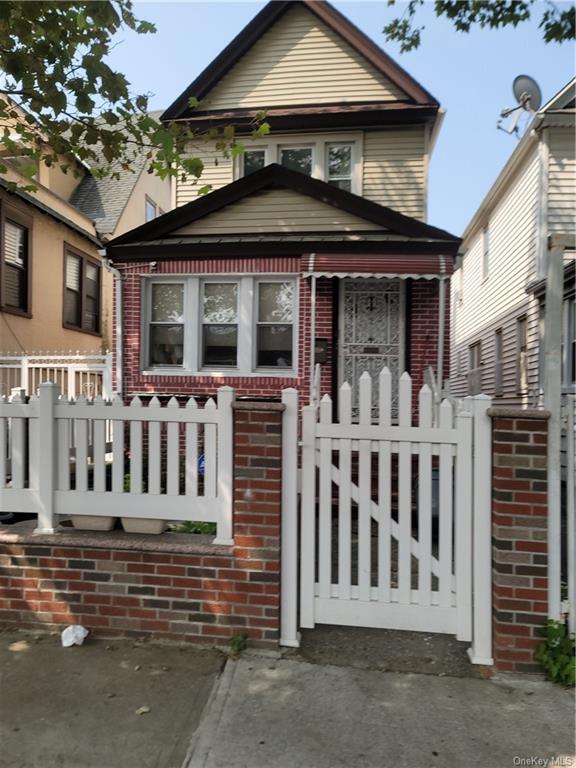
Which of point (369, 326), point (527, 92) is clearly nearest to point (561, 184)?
point (527, 92)

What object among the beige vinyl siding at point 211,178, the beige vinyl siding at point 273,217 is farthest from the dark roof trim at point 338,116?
the beige vinyl siding at point 273,217

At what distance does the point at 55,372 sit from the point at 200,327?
295cm

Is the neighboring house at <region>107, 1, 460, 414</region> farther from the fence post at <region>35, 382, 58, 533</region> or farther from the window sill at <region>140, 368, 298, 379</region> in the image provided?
the fence post at <region>35, 382, 58, 533</region>

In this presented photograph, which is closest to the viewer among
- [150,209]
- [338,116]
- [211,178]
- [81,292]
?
[338,116]

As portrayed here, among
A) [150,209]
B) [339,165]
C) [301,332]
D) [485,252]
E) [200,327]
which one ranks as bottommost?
[301,332]

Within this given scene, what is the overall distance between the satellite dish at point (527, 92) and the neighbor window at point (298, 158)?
18.8ft

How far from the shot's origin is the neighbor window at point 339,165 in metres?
9.23

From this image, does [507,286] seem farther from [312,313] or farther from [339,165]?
[312,313]

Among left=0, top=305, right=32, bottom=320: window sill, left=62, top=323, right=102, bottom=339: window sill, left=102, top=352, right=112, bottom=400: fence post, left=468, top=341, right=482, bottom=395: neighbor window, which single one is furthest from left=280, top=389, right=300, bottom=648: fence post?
left=468, top=341, right=482, bottom=395: neighbor window

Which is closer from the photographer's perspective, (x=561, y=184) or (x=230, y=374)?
(x=230, y=374)

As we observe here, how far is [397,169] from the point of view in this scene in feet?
29.5

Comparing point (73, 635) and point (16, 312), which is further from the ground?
point (16, 312)

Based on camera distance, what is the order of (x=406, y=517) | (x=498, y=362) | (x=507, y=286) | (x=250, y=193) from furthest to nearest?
(x=498, y=362), (x=507, y=286), (x=250, y=193), (x=406, y=517)

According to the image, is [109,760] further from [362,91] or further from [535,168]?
[535,168]
